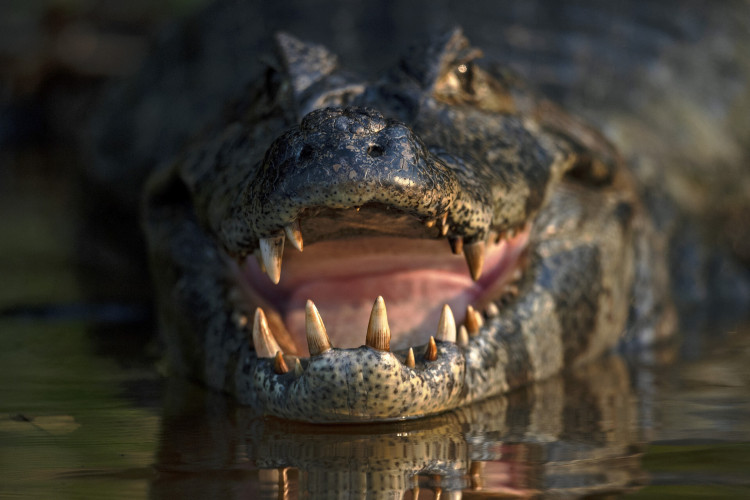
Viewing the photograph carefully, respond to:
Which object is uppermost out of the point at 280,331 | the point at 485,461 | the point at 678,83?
the point at 678,83

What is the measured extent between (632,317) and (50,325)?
7.38 ft

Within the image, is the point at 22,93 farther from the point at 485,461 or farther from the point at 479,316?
the point at 485,461

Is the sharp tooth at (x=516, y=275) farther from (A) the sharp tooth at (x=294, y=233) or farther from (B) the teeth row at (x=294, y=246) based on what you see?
(A) the sharp tooth at (x=294, y=233)

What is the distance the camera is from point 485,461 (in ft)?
6.98

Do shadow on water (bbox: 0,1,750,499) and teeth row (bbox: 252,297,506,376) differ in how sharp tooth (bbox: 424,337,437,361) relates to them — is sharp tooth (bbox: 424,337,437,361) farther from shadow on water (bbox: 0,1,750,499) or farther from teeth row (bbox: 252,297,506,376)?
shadow on water (bbox: 0,1,750,499)

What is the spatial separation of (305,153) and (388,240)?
0.70 meters

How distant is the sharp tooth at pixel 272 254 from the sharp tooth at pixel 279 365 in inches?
7.5

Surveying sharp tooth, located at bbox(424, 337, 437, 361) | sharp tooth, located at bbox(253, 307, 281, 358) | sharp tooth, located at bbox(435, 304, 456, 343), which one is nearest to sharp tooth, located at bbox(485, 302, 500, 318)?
sharp tooth, located at bbox(435, 304, 456, 343)

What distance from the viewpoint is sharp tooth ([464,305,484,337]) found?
2851 mm

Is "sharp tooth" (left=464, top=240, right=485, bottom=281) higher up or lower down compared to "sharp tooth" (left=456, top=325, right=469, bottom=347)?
higher up

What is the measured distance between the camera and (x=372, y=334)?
8.00ft

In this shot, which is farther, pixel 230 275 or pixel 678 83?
pixel 678 83

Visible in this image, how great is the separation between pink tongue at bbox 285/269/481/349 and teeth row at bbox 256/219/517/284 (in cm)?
28

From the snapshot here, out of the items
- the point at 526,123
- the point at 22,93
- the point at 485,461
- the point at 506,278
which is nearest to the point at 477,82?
the point at 526,123
